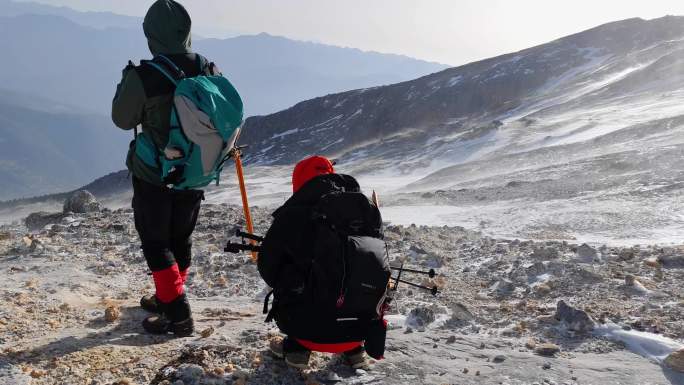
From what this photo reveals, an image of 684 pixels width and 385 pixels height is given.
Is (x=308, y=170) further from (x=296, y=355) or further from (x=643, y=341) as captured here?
(x=643, y=341)

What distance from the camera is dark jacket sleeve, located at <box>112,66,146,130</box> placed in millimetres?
3410

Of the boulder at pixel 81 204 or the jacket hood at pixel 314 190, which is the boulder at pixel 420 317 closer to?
the jacket hood at pixel 314 190

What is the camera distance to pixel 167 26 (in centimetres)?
365

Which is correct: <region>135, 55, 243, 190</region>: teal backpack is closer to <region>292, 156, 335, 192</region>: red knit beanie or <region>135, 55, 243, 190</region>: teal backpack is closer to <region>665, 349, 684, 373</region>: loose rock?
<region>292, 156, 335, 192</region>: red knit beanie

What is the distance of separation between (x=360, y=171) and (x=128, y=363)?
30.8 m

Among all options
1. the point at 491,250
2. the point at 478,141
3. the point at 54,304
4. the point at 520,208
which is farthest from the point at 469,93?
the point at 54,304

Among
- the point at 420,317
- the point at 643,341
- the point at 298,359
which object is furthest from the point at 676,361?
the point at 298,359

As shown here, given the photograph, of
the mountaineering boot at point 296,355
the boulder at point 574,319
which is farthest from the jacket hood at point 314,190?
the boulder at point 574,319

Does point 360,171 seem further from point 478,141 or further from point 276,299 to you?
point 276,299

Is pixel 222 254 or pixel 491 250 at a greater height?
pixel 222 254

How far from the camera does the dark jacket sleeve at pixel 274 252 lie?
10.0ft

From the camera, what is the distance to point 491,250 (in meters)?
7.48

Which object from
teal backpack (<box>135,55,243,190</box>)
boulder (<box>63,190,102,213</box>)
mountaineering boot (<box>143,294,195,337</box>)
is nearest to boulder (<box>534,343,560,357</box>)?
mountaineering boot (<box>143,294,195,337</box>)

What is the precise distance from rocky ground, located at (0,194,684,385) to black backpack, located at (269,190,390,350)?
0.41 metres
